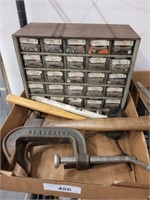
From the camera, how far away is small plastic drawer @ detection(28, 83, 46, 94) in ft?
2.16

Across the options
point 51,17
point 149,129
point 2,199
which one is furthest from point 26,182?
point 51,17

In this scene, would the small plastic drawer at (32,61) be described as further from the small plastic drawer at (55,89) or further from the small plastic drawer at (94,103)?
the small plastic drawer at (94,103)

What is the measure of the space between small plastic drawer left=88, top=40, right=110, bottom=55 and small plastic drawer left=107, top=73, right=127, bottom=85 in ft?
0.28

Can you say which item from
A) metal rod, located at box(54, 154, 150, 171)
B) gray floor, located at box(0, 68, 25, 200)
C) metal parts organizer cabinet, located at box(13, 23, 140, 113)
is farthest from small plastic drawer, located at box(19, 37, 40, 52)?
gray floor, located at box(0, 68, 25, 200)

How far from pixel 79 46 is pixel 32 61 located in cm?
16

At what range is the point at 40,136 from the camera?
53cm

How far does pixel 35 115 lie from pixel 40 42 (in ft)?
0.85

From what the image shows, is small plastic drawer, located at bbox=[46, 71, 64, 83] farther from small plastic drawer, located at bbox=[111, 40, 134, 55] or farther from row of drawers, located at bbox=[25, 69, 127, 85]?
small plastic drawer, located at bbox=[111, 40, 134, 55]

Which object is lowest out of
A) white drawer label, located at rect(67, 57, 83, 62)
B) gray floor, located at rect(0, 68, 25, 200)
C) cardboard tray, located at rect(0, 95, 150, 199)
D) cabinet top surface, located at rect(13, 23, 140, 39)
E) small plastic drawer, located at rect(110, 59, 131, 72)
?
gray floor, located at rect(0, 68, 25, 200)

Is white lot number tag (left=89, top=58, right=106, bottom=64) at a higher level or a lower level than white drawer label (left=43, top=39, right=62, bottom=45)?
lower

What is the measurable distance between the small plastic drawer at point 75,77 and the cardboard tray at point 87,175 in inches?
6.5

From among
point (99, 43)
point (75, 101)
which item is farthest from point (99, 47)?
point (75, 101)

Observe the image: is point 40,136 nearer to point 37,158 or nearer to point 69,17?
point 37,158

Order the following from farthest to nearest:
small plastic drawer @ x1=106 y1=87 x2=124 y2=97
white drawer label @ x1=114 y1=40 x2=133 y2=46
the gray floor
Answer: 1. the gray floor
2. small plastic drawer @ x1=106 y1=87 x2=124 y2=97
3. white drawer label @ x1=114 y1=40 x2=133 y2=46
